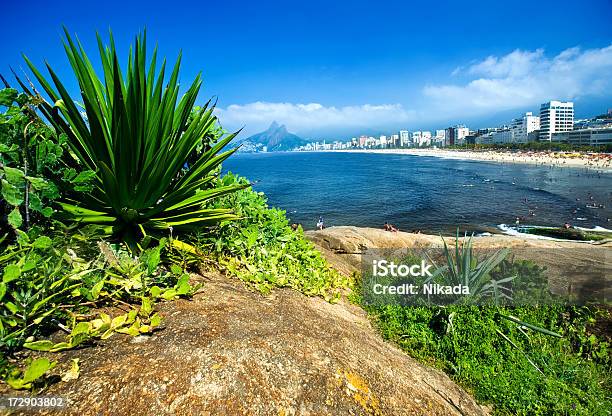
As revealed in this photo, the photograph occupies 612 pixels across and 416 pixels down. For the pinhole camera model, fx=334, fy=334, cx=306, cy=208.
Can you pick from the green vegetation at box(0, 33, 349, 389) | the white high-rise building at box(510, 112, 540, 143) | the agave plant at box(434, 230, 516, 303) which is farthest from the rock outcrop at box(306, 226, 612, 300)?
the white high-rise building at box(510, 112, 540, 143)

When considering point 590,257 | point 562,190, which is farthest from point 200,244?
point 562,190

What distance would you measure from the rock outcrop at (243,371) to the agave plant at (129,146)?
34.7 inches

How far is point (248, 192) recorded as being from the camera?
4.71 meters

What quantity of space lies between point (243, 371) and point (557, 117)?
21494 cm

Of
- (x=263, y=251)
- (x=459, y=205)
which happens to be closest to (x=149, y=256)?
(x=263, y=251)

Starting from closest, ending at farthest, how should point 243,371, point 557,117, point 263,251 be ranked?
point 243,371
point 263,251
point 557,117

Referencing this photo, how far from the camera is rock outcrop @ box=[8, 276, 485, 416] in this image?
161 centimetres

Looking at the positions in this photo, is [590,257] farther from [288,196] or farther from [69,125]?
[288,196]

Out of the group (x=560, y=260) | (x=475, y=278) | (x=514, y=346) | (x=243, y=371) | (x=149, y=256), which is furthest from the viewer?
(x=560, y=260)

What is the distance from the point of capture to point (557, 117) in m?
169

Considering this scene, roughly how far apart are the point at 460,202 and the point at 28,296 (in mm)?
42620

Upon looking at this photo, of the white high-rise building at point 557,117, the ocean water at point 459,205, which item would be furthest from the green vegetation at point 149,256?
the white high-rise building at point 557,117

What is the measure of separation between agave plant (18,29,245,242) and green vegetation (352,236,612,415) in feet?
9.82

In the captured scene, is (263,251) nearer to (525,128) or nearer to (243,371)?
(243,371)
